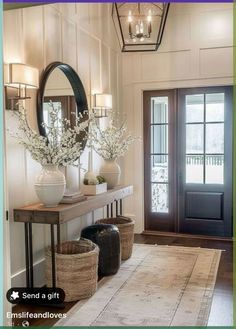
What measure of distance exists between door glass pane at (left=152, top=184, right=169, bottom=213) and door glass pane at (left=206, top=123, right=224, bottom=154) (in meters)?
0.88

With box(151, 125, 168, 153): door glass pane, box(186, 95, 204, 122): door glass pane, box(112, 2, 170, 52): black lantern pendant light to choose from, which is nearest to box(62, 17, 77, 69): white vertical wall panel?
box(112, 2, 170, 52): black lantern pendant light

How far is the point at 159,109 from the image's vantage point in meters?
5.22

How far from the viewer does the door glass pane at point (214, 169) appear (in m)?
4.93

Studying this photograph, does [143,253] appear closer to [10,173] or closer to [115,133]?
[115,133]

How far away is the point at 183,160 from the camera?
511 cm

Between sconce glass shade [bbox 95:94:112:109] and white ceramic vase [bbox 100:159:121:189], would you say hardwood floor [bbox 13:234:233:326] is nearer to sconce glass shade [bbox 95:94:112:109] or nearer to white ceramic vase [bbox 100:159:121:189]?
white ceramic vase [bbox 100:159:121:189]

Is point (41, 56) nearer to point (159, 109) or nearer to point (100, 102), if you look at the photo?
point (100, 102)

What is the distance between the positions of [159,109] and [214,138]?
93 centimetres

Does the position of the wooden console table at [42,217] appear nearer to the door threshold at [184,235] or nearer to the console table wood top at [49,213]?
the console table wood top at [49,213]

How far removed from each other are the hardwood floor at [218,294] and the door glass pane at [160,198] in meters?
0.57

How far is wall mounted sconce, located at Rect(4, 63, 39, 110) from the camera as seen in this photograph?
8.84ft

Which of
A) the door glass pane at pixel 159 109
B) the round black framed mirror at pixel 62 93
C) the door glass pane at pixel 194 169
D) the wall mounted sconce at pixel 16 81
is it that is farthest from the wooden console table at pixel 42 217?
the door glass pane at pixel 159 109

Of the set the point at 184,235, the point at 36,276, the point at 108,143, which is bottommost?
the point at 184,235

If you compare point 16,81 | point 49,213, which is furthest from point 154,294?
point 16,81
